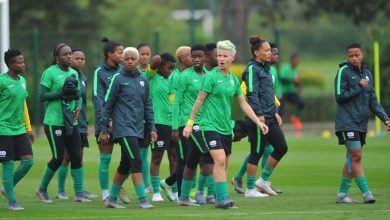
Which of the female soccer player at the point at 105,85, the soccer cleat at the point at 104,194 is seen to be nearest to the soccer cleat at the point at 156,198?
the female soccer player at the point at 105,85

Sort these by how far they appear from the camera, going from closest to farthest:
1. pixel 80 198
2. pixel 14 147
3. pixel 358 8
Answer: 1. pixel 14 147
2. pixel 80 198
3. pixel 358 8

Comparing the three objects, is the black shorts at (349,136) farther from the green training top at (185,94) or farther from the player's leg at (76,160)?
the player's leg at (76,160)

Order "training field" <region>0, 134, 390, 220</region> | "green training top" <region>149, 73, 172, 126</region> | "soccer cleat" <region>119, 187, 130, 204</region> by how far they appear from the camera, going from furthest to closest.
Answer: "green training top" <region>149, 73, 172, 126</region> → "soccer cleat" <region>119, 187, 130, 204</region> → "training field" <region>0, 134, 390, 220</region>

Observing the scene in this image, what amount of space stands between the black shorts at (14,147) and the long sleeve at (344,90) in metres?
4.18

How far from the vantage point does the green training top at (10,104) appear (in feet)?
49.6

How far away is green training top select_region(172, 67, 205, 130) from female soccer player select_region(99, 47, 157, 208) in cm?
69

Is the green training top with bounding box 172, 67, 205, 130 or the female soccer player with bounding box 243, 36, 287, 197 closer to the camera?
the green training top with bounding box 172, 67, 205, 130

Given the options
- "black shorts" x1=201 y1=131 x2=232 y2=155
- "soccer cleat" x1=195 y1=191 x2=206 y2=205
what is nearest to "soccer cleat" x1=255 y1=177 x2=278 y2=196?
"soccer cleat" x1=195 y1=191 x2=206 y2=205

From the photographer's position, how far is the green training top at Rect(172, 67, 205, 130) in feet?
51.6

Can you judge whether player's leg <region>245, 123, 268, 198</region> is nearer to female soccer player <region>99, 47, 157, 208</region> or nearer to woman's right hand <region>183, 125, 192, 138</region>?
female soccer player <region>99, 47, 157, 208</region>

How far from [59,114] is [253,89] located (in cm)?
283

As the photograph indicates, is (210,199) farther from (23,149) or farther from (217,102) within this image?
(23,149)

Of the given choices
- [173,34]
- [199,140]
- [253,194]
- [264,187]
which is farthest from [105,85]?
[173,34]

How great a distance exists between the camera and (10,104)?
49.8 ft
